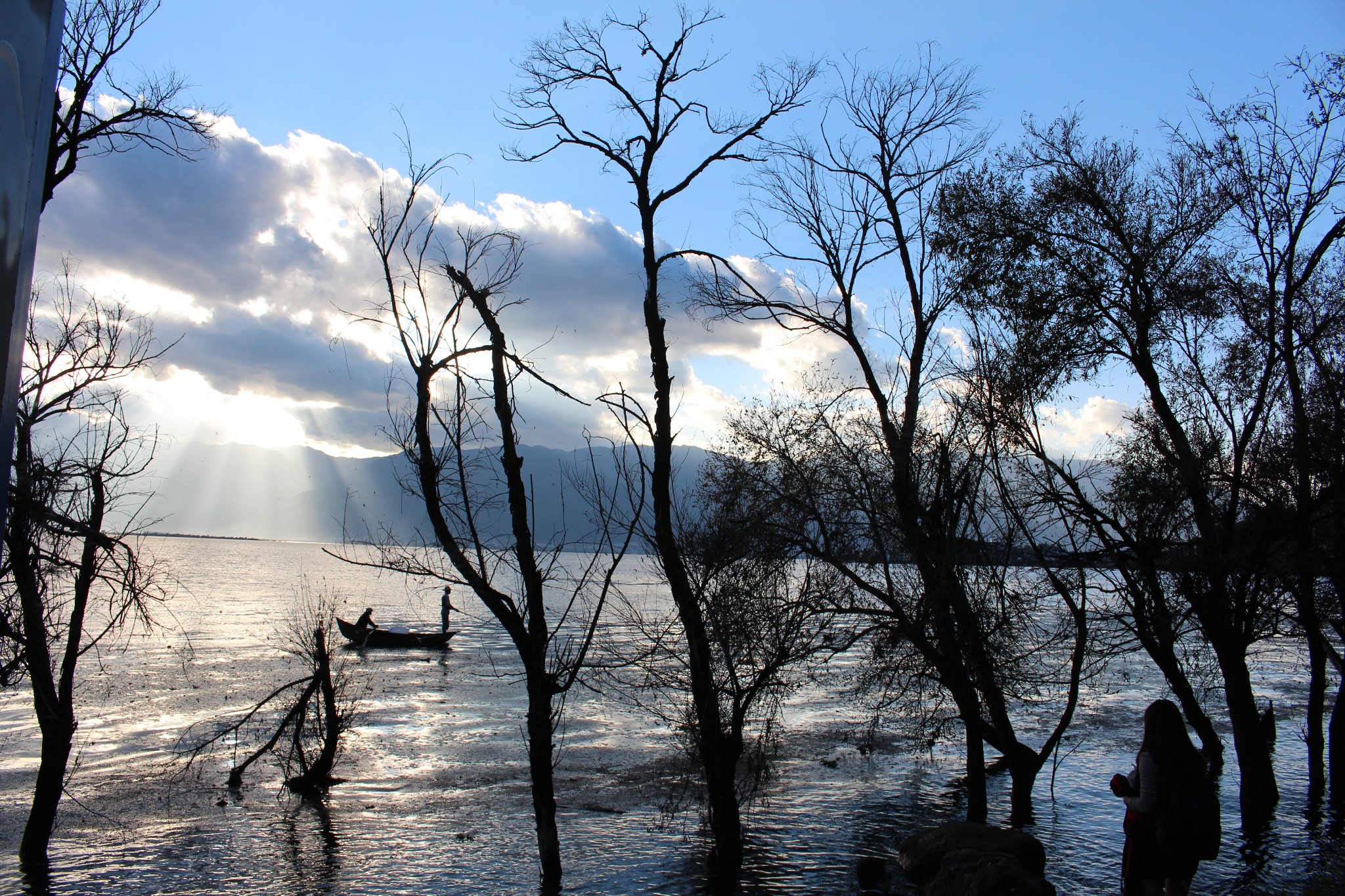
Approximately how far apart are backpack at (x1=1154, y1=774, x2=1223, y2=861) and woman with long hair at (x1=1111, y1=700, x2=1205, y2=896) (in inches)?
0.8

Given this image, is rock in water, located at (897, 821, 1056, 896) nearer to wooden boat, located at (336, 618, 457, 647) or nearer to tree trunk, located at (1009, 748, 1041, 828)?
tree trunk, located at (1009, 748, 1041, 828)

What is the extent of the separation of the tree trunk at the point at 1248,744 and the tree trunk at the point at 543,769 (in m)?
10.2

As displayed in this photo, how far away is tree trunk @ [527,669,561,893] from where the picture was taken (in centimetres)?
991

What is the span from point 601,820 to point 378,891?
18.1ft

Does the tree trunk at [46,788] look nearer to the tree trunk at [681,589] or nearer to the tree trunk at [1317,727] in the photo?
the tree trunk at [681,589]

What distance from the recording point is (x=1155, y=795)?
6355 mm

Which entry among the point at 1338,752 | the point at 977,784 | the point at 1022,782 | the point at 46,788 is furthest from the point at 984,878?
the point at 46,788

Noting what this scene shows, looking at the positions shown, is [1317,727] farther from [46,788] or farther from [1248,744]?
[46,788]

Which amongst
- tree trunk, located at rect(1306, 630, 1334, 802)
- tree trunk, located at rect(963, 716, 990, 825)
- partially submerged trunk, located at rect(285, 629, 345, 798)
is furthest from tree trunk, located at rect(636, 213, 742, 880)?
tree trunk, located at rect(1306, 630, 1334, 802)

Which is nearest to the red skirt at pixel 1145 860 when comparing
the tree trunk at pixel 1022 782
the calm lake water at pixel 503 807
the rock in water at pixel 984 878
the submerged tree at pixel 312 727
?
the calm lake water at pixel 503 807

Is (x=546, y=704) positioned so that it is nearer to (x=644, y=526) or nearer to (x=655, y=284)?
(x=644, y=526)

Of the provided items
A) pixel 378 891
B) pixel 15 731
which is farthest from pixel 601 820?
pixel 15 731

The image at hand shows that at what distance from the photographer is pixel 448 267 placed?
9742 mm

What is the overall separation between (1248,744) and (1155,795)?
31.5ft
